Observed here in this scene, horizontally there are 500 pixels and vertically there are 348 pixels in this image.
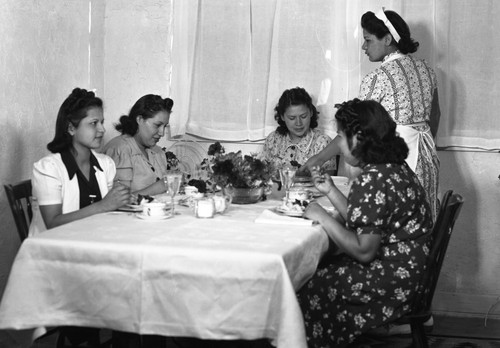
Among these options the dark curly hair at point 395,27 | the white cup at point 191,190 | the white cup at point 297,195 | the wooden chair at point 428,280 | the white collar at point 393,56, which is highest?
the dark curly hair at point 395,27

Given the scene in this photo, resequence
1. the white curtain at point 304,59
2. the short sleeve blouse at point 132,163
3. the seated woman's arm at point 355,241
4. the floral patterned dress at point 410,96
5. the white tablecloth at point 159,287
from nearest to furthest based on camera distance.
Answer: the white tablecloth at point 159,287 < the seated woman's arm at point 355,241 < the floral patterned dress at point 410,96 < the short sleeve blouse at point 132,163 < the white curtain at point 304,59

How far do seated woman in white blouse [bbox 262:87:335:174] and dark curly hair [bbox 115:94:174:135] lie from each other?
0.81 metres

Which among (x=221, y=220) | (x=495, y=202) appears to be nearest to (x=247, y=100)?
(x=495, y=202)

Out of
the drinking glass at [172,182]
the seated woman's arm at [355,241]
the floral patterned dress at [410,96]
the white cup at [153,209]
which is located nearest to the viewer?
the seated woman's arm at [355,241]

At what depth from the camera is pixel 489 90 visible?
170 inches

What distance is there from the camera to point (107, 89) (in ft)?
15.7

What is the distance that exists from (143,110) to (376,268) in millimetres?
1724

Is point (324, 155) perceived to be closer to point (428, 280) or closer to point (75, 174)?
point (428, 280)

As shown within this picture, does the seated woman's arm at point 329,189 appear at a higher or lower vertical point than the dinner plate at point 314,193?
higher

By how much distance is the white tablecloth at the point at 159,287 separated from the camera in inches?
81.7

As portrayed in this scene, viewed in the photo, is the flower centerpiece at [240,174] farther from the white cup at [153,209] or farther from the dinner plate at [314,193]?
the white cup at [153,209]

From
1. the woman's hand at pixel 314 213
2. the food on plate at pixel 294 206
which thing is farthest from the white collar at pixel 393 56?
the woman's hand at pixel 314 213

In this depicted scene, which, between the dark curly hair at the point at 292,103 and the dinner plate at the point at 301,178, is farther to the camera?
the dark curly hair at the point at 292,103

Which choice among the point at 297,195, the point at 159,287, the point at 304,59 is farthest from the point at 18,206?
the point at 304,59
